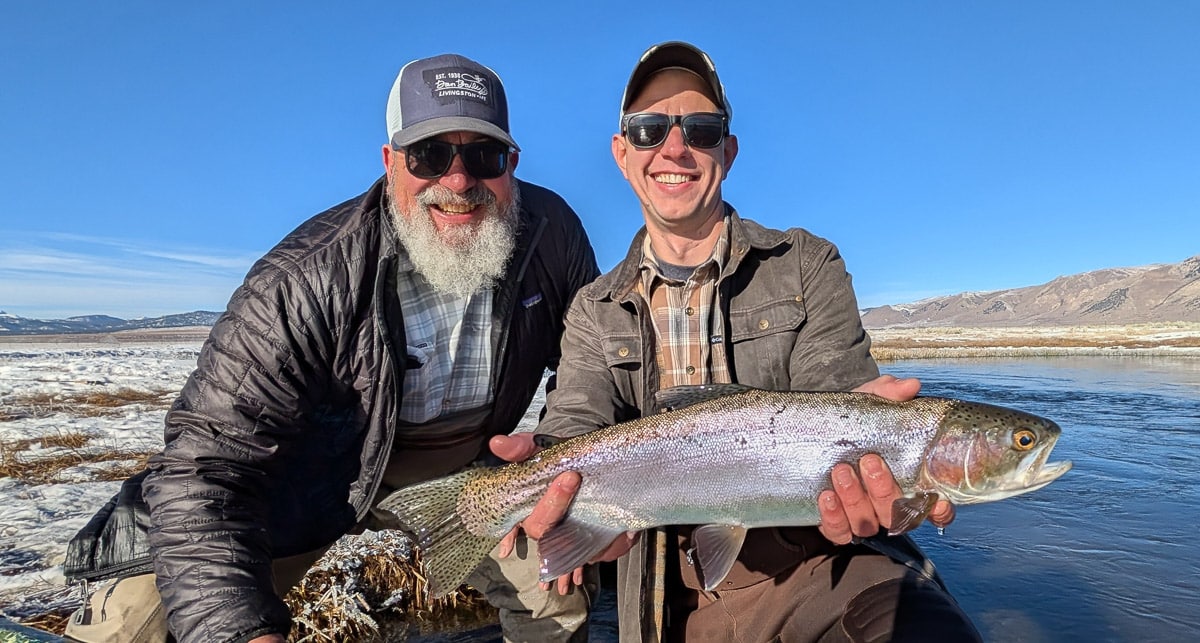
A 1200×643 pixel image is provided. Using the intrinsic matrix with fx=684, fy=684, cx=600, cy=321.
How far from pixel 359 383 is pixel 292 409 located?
383mm

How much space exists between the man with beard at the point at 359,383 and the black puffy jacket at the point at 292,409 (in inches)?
0.4

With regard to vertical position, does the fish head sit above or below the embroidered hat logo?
below

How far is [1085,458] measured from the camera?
1103 cm

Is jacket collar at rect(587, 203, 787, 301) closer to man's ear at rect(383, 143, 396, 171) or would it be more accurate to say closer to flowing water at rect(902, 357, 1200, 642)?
man's ear at rect(383, 143, 396, 171)

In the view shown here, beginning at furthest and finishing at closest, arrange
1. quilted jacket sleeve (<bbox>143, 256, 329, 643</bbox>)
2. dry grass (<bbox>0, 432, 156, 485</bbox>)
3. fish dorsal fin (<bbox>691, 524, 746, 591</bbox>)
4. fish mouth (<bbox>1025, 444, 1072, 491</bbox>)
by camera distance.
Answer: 1. dry grass (<bbox>0, 432, 156, 485</bbox>)
2. quilted jacket sleeve (<bbox>143, 256, 329, 643</bbox>)
3. fish dorsal fin (<bbox>691, 524, 746, 591</bbox>)
4. fish mouth (<bbox>1025, 444, 1072, 491</bbox>)

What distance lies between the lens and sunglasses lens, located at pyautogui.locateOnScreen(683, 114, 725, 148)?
141 inches

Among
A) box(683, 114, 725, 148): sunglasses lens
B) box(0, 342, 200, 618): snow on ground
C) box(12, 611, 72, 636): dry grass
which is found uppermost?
box(683, 114, 725, 148): sunglasses lens

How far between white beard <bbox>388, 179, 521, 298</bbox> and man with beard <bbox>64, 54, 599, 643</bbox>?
1 cm

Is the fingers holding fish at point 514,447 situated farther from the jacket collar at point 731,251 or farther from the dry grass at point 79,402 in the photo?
the dry grass at point 79,402

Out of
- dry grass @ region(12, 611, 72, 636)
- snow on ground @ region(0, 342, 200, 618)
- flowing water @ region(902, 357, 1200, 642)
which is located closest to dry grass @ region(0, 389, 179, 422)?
snow on ground @ region(0, 342, 200, 618)

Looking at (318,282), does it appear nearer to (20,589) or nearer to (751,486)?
(751,486)

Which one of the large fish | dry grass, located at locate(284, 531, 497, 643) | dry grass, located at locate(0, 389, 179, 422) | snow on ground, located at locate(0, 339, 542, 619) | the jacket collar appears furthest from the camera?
dry grass, located at locate(0, 389, 179, 422)

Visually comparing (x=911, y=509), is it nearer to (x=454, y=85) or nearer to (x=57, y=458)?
(x=454, y=85)

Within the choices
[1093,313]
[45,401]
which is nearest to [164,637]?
[45,401]
